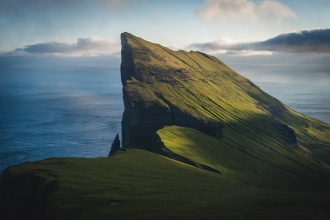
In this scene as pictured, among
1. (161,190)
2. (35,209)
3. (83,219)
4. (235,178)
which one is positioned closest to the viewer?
(83,219)

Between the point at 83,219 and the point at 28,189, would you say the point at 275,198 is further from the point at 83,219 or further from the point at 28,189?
the point at 28,189

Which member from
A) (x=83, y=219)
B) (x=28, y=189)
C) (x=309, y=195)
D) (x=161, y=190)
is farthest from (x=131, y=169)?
(x=309, y=195)

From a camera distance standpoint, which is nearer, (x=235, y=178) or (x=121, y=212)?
(x=121, y=212)

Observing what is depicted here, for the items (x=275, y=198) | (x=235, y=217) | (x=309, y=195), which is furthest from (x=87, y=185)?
(x=309, y=195)

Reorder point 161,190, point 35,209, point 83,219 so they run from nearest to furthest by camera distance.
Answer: point 83,219
point 35,209
point 161,190

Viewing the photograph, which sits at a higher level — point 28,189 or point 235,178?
point 28,189

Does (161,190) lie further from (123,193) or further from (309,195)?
(309,195)
